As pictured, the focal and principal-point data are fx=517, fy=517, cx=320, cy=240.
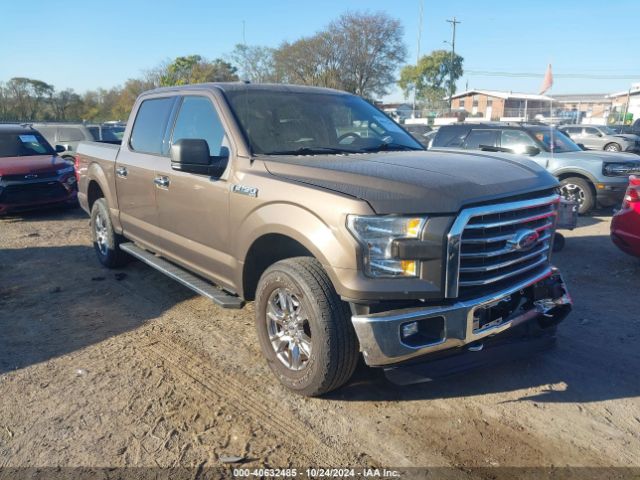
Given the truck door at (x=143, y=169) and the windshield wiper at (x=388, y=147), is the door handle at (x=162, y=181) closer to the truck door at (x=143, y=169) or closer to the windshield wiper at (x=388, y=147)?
the truck door at (x=143, y=169)

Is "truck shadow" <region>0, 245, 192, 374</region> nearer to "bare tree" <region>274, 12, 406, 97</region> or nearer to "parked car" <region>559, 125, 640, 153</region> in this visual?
"parked car" <region>559, 125, 640, 153</region>

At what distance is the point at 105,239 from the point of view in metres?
6.21

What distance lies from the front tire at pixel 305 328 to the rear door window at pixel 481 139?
814cm

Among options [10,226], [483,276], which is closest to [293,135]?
[483,276]

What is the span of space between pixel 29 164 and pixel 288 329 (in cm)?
817

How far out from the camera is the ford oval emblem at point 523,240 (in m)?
3.13

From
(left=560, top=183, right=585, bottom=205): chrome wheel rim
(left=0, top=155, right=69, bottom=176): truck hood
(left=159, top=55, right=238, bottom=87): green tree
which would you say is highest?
(left=159, top=55, right=238, bottom=87): green tree

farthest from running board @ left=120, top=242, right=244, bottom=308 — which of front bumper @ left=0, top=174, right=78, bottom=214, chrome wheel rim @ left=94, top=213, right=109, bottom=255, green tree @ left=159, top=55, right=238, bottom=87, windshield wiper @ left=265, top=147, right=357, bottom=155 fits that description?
green tree @ left=159, top=55, right=238, bottom=87

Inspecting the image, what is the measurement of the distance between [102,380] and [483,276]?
2.67m

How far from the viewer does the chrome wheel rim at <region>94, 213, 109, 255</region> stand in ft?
20.3

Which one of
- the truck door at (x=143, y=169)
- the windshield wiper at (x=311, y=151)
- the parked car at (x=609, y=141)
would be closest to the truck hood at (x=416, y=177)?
the windshield wiper at (x=311, y=151)

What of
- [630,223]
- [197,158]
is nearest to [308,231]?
[197,158]

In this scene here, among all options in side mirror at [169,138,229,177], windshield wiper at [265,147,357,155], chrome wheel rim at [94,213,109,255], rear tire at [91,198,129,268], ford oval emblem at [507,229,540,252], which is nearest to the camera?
ford oval emblem at [507,229,540,252]

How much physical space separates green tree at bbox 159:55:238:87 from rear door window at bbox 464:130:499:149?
27647mm
